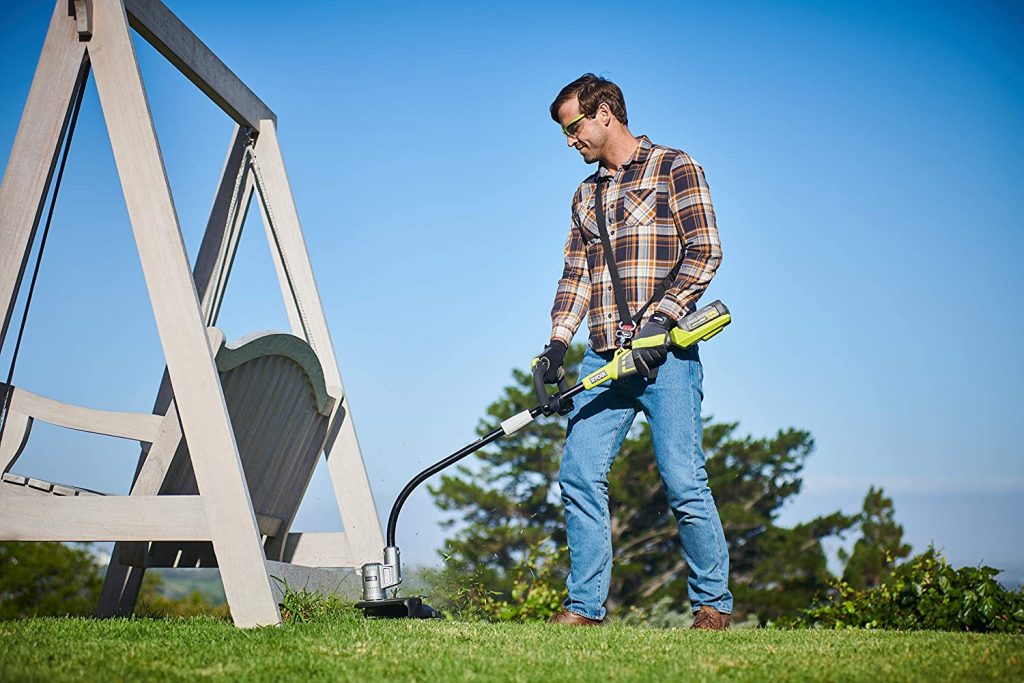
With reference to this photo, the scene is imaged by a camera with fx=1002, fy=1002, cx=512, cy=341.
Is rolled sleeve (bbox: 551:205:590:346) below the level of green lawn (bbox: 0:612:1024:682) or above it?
above

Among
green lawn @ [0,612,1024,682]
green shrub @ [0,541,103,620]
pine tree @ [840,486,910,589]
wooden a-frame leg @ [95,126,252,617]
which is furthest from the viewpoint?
pine tree @ [840,486,910,589]

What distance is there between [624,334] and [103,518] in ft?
6.26

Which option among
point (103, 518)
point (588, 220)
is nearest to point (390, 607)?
point (103, 518)

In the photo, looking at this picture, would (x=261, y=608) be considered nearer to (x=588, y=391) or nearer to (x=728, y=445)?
(x=588, y=391)

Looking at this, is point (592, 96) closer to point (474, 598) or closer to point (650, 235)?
point (650, 235)

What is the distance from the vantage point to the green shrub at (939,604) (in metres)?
4.36

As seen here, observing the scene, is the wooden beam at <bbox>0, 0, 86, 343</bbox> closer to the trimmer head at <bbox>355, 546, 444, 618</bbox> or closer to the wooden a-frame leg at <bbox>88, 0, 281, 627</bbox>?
the wooden a-frame leg at <bbox>88, 0, 281, 627</bbox>

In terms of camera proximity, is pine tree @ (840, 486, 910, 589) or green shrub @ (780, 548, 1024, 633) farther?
pine tree @ (840, 486, 910, 589)

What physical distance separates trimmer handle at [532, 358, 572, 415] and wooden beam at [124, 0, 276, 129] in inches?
75.9

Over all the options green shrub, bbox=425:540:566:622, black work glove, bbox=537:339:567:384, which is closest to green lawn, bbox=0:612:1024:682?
black work glove, bbox=537:339:567:384

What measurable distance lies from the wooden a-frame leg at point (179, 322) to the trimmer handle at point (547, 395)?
3.74 feet

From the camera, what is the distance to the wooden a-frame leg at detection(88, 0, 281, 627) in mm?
3180

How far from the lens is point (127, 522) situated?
128 inches

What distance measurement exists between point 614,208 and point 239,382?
63.5 inches
